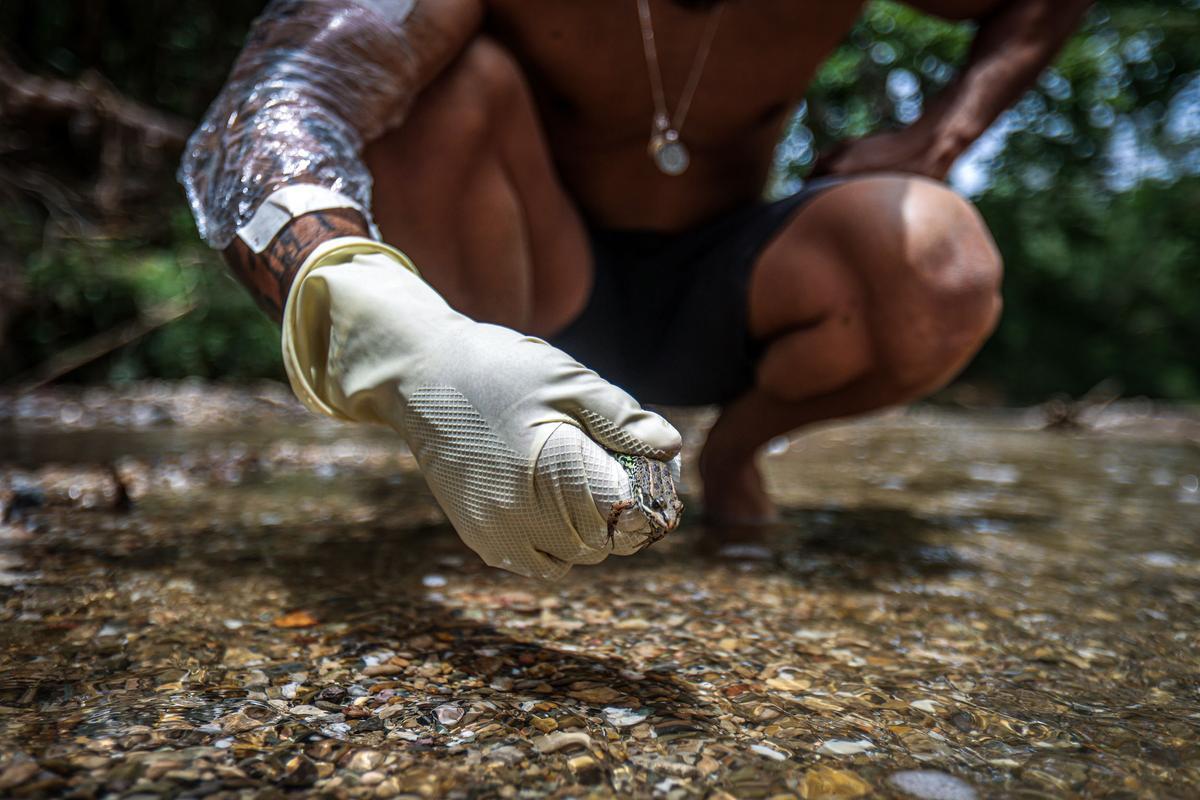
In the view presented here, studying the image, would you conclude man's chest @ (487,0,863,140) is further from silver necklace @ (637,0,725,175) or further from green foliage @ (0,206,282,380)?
green foliage @ (0,206,282,380)

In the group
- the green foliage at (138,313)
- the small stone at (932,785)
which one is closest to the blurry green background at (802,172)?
the green foliage at (138,313)

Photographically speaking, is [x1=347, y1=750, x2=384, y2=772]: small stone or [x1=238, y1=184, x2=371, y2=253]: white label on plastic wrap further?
[x1=238, y1=184, x2=371, y2=253]: white label on plastic wrap

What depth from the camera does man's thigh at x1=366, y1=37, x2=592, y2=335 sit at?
1.21m

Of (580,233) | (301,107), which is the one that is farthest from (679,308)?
(301,107)

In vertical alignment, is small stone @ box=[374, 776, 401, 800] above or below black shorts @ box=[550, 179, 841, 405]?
below

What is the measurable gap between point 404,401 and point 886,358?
35.4 inches

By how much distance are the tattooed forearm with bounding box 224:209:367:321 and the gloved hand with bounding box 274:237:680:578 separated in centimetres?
3

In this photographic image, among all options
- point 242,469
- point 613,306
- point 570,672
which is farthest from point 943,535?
point 242,469

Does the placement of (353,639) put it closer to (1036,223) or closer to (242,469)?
(242,469)

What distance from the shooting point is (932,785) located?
0.59 meters

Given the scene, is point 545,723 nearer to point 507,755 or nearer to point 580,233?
point 507,755

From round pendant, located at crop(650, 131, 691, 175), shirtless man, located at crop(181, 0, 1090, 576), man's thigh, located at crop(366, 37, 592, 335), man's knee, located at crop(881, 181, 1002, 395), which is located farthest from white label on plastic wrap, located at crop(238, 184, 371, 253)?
man's knee, located at crop(881, 181, 1002, 395)

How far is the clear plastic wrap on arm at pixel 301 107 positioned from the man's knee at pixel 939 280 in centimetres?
79

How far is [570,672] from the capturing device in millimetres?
792
